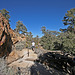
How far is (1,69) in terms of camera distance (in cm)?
286

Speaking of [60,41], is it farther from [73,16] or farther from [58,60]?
[73,16]

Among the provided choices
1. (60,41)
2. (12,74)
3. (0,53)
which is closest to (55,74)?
(12,74)

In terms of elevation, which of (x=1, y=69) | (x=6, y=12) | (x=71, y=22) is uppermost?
(x=6, y=12)

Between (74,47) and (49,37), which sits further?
(49,37)

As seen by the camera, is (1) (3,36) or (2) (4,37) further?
(2) (4,37)

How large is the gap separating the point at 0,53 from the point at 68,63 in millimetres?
6722

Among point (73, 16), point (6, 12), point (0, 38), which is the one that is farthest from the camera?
point (6, 12)

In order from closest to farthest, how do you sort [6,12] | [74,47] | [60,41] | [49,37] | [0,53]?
1. [0,53]
2. [74,47]
3. [60,41]
4. [49,37]
5. [6,12]

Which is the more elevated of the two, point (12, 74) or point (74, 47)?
point (74, 47)

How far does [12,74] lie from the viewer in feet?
9.48

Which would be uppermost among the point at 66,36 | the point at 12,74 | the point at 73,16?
the point at 73,16

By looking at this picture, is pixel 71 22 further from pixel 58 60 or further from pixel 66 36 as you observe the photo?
pixel 58 60

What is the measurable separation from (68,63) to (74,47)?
2060 millimetres

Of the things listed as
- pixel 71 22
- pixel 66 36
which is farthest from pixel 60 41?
pixel 71 22
